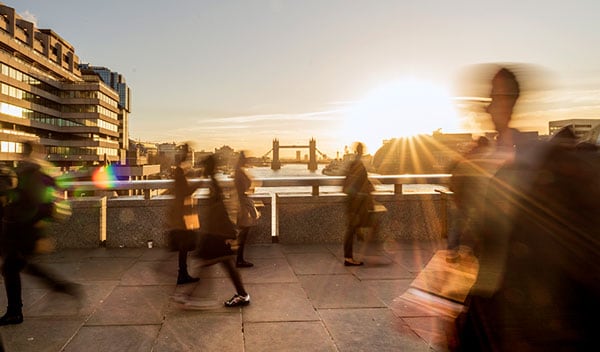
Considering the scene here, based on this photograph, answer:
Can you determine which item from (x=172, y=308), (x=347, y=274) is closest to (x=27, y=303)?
(x=172, y=308)

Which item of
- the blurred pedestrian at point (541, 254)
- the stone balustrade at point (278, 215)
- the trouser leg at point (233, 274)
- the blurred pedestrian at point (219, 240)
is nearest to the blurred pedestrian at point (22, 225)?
the blurred pedestrian at point (219, 240)

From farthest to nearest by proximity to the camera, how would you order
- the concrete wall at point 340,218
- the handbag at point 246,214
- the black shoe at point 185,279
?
1. the concrete wall at point 340,218
2. the handbag at point 246,214
3. the black shoe at point 185,279

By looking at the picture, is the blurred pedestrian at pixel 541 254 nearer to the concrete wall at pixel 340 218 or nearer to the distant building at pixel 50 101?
the concrete wall at pixel 340 218

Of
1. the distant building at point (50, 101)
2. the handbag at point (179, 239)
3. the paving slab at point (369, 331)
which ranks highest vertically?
the distant building at point (50, 101)

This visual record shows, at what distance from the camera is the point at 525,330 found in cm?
127

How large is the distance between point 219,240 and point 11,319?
223 centimetres

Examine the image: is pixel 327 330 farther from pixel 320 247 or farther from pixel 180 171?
pixel 320 247

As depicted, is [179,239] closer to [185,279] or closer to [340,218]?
[185,279]

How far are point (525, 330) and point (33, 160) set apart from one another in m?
4.85

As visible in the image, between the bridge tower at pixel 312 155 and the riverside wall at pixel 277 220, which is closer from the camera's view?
the riverside wall at pixel 277 220

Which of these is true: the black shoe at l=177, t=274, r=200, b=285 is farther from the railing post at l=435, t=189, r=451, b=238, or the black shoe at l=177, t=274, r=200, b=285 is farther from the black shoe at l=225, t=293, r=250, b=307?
the railing post at l=435, t=189, r=451, b=238

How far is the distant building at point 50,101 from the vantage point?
62781mm

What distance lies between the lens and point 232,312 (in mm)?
4793

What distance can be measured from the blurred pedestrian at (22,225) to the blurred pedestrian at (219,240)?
65.3 inches
